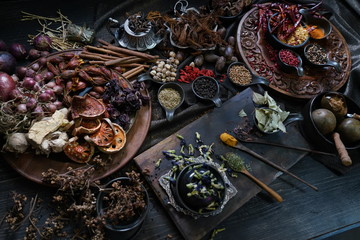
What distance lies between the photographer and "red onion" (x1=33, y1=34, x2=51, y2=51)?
220cm

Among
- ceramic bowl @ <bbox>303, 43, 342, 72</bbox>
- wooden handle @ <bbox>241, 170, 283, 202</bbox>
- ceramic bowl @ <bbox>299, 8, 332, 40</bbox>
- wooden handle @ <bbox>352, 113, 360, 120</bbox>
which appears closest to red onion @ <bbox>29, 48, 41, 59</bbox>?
wooden handle @ <bbox>241, 170, 283, 202</bbox>

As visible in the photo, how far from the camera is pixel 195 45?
7.70 ft

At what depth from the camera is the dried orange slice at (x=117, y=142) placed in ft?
6.03

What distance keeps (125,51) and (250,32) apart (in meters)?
1.11

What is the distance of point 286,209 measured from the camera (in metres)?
2.02

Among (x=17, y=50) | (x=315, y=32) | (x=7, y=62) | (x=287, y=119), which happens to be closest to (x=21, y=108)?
(x=7, y=62)

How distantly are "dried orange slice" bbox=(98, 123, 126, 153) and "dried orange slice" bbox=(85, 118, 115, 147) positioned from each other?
0.03m

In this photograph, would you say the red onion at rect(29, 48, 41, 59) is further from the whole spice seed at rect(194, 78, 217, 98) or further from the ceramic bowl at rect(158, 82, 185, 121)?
the whole spice seed at rect(194, 78, 217, 98)

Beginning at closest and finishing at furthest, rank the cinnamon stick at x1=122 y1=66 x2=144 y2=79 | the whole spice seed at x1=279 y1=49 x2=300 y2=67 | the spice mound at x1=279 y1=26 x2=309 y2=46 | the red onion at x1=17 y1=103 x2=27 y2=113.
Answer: the red onion at x1=17 y1=103 x2=27 y2=113, the cinnamon stick at x1=122 y1=66 x2=144 y2=79, the whole spice seed at x1=279 y1=49 x2=300 y2=67, the spice mound at x1=279 y1=26 x2=309 y2=46

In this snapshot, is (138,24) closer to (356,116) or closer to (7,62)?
(7,62)

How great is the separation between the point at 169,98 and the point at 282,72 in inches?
39.4

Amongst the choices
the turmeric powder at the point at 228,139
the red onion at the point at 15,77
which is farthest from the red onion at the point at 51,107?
the turmeric powder at the point at 228,139

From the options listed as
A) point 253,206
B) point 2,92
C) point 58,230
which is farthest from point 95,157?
point 253,206

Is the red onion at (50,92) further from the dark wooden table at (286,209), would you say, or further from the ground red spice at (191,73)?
the ground red spice at (191,73)
